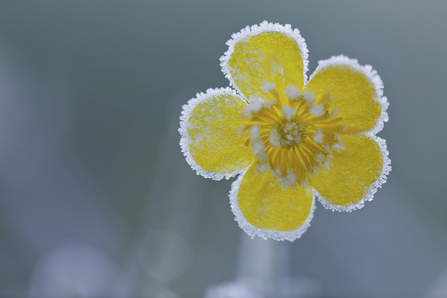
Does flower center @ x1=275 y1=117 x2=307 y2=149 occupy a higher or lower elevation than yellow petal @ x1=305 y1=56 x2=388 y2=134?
lower

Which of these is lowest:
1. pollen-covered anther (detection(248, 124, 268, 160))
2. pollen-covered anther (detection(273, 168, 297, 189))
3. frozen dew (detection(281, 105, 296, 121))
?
pollen-covered anther (detection(273, 168, 297, 189))

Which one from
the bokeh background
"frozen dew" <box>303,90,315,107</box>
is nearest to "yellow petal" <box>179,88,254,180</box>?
"frozen dew" <box>303,90,315,107</box>

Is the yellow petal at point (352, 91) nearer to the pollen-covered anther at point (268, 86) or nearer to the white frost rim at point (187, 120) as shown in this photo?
the pollen-covered anther at point (268, 86)

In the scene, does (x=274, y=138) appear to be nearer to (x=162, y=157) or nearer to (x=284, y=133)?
(x=284, y=133)

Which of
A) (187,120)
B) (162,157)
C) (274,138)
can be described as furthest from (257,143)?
(162,157)

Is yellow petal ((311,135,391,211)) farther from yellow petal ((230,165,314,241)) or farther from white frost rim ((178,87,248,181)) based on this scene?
white frost rim ((178,87,248,181))

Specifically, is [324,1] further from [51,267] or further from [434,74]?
[51,267]

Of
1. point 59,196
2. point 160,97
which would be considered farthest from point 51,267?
point 160,97
